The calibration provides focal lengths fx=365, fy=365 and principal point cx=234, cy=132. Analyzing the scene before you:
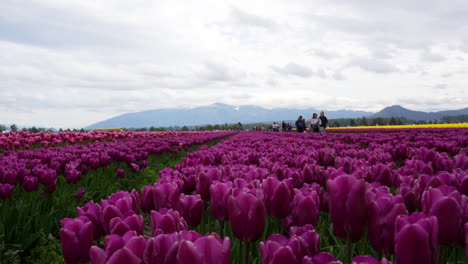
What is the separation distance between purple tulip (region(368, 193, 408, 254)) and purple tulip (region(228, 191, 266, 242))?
47 cm

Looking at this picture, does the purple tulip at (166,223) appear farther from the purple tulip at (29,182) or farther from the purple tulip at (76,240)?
the purple tulip at (29,182)

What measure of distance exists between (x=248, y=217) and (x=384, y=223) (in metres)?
0.59

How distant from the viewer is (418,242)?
1.20 metres

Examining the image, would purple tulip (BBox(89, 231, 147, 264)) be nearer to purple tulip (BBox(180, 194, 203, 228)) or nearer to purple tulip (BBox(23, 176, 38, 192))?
purple tulip (BBox(180, 194, 203, 228))

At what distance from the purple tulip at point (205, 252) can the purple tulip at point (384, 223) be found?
74 cm

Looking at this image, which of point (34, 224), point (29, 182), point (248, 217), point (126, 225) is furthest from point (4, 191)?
point (248, 217)

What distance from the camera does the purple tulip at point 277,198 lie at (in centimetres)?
200

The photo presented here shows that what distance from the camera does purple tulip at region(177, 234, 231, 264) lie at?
114 centimetres

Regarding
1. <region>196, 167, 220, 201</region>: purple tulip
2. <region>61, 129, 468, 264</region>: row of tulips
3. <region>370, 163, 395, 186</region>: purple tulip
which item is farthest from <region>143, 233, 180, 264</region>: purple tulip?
<region>370, 163, 395, 186</region>: purple tulip

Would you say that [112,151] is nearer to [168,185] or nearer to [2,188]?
[2,188]

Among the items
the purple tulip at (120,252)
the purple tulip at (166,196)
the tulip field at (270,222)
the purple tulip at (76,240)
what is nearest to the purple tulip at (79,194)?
the tulip field at (270,222)

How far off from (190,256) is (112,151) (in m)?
7.66

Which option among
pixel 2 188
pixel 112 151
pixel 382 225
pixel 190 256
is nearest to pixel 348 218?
pixel 382 225

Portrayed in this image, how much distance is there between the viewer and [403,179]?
271cm
